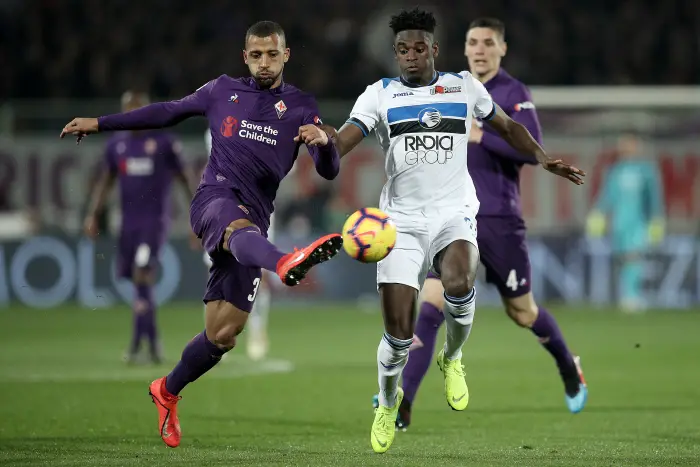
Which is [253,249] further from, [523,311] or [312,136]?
[523,311]

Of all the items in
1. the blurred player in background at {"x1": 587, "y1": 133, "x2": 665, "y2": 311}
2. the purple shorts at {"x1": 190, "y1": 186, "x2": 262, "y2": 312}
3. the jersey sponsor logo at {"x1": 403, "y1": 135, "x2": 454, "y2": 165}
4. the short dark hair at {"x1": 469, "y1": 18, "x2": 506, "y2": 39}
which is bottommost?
the blurred player in background at {"x1": 587, "y1": 133, "x2": 665, "y2": 311}

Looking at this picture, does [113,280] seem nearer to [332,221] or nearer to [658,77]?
[332,221]

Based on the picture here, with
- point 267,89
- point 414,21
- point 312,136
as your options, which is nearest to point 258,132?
point 267,89

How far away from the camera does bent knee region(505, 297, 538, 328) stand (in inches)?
336

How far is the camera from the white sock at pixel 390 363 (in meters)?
6.97

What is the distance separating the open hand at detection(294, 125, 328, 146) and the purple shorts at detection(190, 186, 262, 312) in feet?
2.34

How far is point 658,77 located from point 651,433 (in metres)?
16.0

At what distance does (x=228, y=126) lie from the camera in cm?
716

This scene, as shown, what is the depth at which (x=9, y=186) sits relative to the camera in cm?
1920

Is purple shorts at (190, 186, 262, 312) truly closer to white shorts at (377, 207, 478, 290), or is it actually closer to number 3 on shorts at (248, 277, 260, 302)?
number 3 on shorts at (248, 277, 260, 302)

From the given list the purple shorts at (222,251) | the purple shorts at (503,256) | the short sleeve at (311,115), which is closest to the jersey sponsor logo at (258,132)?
the short sleeve at (311,115)

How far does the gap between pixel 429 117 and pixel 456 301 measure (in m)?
1.05

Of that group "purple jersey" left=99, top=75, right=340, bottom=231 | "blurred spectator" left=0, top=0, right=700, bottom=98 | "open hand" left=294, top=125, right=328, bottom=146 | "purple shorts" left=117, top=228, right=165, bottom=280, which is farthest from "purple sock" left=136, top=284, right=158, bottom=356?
"blurred spectator" left=0, top=0, right=700, bottom=98

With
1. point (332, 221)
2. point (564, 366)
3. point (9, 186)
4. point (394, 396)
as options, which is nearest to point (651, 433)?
point (564, 366)
